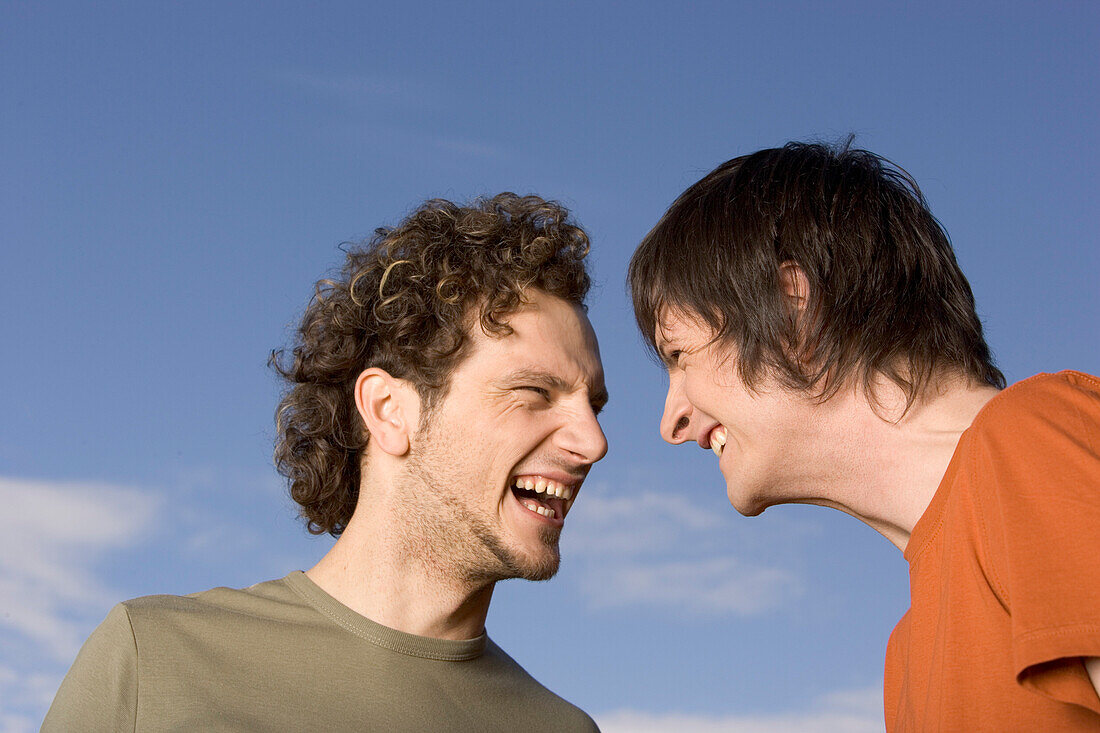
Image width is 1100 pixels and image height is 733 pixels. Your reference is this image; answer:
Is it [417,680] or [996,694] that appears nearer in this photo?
[996,694]

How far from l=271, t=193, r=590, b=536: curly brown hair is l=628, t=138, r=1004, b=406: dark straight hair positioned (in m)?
1.26

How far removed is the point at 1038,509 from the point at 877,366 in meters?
0.99

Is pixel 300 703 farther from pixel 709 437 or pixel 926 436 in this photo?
pixel 926 436

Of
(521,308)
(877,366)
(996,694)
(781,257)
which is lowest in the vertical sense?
(996,694)

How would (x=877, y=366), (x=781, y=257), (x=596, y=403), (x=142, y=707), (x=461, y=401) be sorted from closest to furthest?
1. (x=877, y=366)
2. (x=781, y=257)
3. (x=142, y=707)
4. (x=461, y=401)
5. (x=596, y=403)

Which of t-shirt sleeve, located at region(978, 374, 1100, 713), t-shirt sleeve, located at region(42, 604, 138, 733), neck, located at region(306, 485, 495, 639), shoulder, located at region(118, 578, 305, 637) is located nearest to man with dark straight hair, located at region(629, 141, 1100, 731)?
t-shirt sleeve, located at region(978, 374, 1100, 713)

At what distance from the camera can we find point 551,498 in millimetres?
4449

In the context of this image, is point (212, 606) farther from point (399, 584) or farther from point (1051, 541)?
point (1051, 541)

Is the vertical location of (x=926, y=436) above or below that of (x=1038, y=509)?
above

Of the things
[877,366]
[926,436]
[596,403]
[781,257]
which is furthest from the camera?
[596,403]

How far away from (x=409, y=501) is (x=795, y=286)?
195 cm

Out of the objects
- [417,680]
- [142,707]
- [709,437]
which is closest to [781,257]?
[709,437]

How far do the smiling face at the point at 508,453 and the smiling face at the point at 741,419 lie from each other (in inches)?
34.7

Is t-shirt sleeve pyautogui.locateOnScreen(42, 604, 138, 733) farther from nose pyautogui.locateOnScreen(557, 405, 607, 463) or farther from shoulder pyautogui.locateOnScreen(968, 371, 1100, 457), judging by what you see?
shoulder pyautogui.locateOnScreen(968, 371, 1100, 457)
